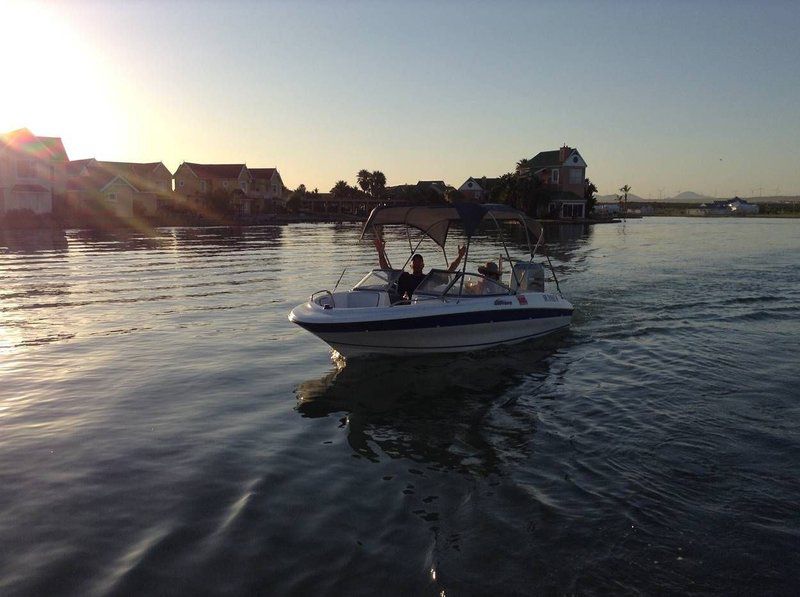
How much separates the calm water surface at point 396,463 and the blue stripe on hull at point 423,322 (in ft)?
3.35

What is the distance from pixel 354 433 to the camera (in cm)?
952

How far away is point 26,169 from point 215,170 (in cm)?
4608

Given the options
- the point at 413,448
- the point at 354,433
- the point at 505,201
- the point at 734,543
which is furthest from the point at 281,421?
the point at 505,201

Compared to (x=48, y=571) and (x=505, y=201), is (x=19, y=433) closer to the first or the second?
(x=48, y=571)

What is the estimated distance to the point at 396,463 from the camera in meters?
8.37

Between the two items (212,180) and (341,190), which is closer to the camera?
(212,180)

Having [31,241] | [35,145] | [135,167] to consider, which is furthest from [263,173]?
[31,241]

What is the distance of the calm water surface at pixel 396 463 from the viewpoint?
5.85 metres

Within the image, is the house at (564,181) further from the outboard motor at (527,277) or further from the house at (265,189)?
the outboard motor at (527,277)

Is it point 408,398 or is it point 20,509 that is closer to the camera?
point 20,509

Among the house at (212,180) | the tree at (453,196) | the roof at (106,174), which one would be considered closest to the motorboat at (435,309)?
the roof at (106,174)

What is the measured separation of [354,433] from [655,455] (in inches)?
178

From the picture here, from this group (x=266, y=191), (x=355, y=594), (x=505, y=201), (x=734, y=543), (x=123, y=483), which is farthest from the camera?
(x=266, y=191)

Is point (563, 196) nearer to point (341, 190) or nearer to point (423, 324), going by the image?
point (341, 190)
